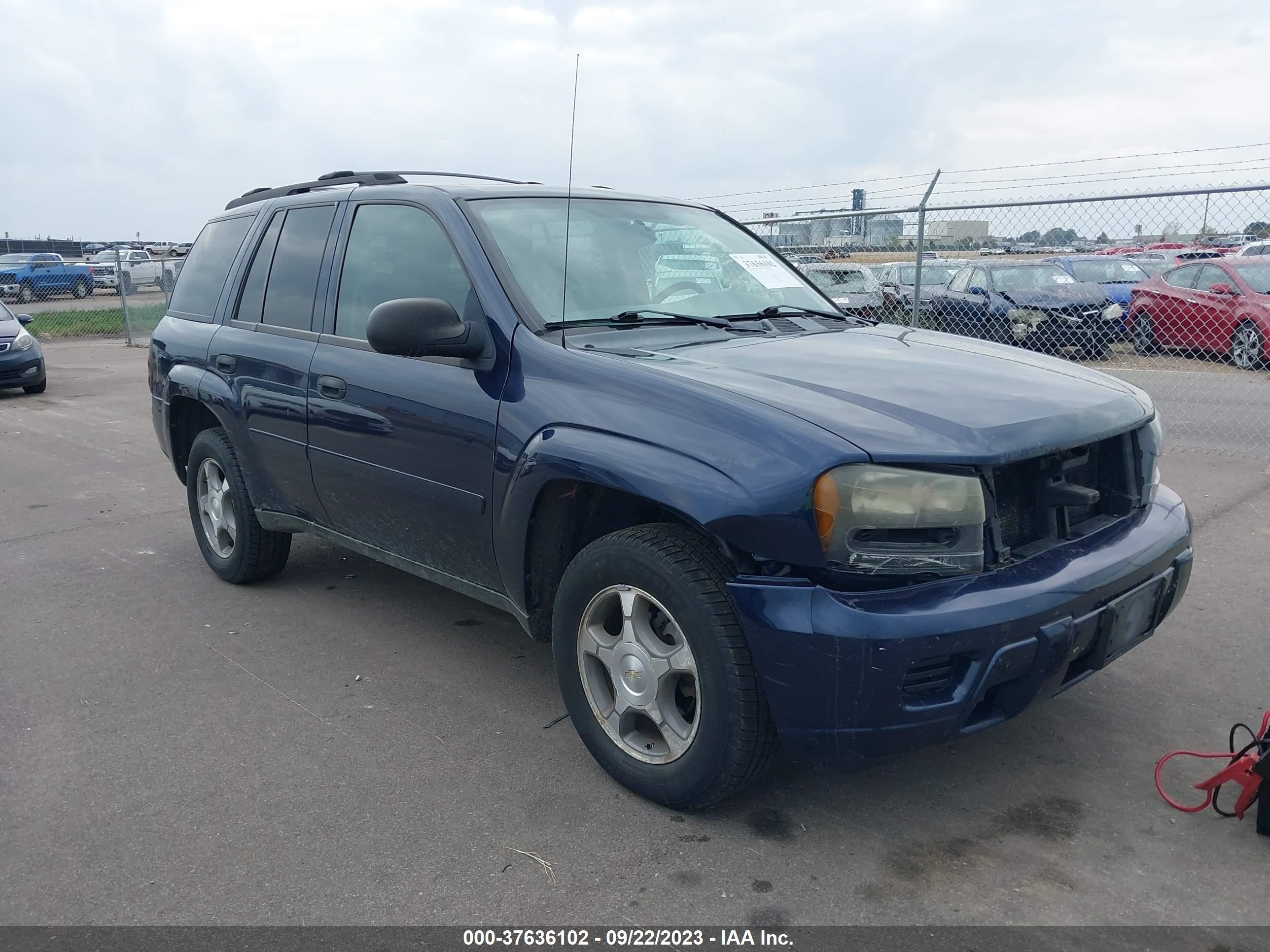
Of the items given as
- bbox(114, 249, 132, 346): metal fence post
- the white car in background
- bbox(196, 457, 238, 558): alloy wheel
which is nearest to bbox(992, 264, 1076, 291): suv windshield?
the white car in background

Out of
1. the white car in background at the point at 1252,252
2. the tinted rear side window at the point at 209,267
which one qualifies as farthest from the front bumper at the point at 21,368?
the white car in background at the point at 1252,252

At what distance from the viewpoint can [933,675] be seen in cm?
260

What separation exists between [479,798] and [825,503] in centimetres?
140

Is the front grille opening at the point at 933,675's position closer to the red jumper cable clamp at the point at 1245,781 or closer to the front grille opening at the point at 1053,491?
the front grille opening at the point at 1053,491

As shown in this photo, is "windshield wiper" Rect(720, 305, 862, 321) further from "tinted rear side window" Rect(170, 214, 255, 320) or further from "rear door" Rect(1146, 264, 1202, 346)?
"rear door" Rect(1146, 264, 1202, 346)

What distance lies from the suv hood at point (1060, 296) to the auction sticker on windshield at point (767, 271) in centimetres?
712

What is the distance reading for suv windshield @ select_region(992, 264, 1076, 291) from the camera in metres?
11.1

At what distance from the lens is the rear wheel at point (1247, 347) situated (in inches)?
468

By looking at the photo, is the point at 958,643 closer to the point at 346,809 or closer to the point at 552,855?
the point at 552,855

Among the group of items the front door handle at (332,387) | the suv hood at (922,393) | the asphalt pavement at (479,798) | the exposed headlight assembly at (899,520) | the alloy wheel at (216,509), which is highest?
the suv hood at (922,393)

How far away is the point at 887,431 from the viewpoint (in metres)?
2.71

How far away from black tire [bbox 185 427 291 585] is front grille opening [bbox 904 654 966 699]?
10.6ft

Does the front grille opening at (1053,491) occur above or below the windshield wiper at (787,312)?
below

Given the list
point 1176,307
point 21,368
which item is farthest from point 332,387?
point 1176,307
